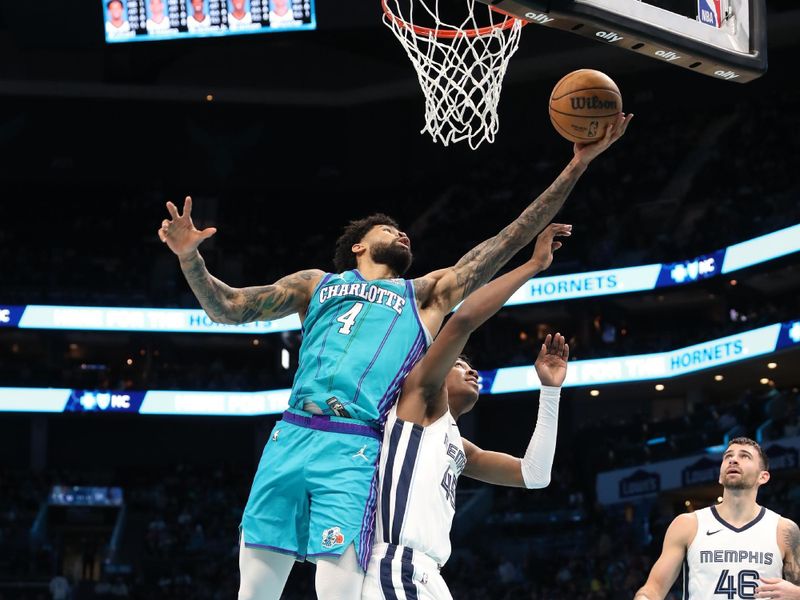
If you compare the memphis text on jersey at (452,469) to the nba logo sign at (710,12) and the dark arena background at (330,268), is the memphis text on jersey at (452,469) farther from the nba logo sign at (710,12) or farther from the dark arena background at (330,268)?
the dark arena background at (330,268)

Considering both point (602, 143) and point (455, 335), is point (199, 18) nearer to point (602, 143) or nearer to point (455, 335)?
point (602, 143)

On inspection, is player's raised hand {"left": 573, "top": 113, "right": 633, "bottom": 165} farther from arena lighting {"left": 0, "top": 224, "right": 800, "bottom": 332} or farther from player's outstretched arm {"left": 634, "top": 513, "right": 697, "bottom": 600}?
arena lighting {"left": 0, "top": 224, "right": 800, "bottom": 332}

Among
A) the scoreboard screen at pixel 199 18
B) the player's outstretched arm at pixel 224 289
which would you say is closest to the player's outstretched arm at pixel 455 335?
the player's outstretched arm at pixel 224 289

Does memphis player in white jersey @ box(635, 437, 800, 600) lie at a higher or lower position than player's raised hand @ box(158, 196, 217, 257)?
lower

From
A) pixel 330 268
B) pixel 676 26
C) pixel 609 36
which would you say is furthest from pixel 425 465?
pixel 330 268

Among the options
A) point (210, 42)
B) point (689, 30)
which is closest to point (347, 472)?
point (689, 30)

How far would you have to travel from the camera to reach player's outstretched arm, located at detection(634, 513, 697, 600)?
19.8ft

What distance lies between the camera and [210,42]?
2198cm

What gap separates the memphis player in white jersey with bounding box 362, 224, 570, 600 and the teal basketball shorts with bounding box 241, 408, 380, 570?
0.09 metres

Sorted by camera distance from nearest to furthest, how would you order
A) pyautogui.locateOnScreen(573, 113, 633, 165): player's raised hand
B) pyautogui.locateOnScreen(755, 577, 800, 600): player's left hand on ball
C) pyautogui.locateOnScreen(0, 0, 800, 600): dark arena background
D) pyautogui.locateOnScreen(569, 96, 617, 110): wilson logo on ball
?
pyautogui.locateOnScreen(573, 113, 633, 165): player's raised hand < pyautogui.locateOnScreen(569, 96, 617, 110): wilson logo on ball < pyautogui.locateOnScreen(755, 577, 800, 600): player's left hand on ball < pyautogui.locateOnScreen(0, 0, 800, 600): dark arena background

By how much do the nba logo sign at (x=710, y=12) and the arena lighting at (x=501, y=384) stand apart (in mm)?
17058

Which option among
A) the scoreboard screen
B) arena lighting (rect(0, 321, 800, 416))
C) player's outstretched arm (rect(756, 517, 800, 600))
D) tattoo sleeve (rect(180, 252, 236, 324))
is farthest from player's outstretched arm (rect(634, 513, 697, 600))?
the scoreboard screen

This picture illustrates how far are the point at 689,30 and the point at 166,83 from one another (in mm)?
27928

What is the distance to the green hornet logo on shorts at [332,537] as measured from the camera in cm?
416
